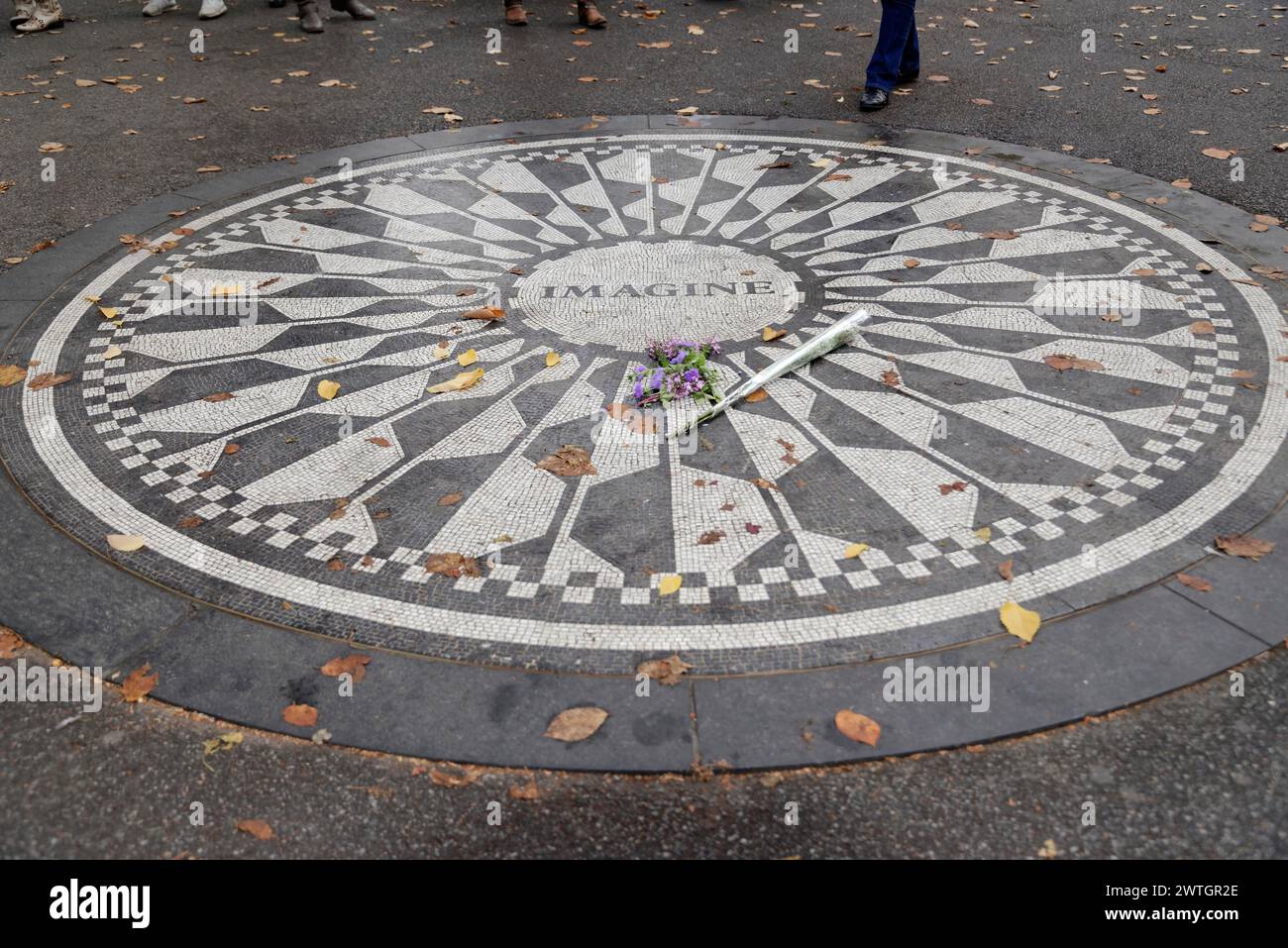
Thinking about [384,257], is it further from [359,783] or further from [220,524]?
[359,783]

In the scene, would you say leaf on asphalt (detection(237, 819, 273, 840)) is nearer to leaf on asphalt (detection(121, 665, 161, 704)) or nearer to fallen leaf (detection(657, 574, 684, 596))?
leaf on asphalt (detection(121, 665, 161, 704))

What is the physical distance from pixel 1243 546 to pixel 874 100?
572cm

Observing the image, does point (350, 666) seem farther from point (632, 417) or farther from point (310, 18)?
point (310, 18)

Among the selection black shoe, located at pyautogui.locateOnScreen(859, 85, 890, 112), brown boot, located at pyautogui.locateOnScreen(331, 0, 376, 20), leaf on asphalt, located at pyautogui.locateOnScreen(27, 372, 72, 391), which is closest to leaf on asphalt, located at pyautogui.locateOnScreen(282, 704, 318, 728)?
leaf on asphalt, located at pyautogui.locateOnScreen(27, 372, 72, 391)

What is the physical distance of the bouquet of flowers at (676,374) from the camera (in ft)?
15.0

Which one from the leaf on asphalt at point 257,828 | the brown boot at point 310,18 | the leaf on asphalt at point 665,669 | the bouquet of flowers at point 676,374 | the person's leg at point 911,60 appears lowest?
the leaf on asphalt at point 257,828

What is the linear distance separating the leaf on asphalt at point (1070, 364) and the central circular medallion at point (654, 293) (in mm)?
1354

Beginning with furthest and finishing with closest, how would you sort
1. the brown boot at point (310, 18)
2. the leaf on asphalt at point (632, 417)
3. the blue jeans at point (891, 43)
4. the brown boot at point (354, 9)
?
the brown boot at point (354, 9)
the brown boot at point (310, 18)
the blue jeans at point (891, 43)
the leaf on asphalt at point (632, 417)

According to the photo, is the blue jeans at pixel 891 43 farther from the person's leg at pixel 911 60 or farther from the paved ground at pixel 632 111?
the person's leg at pixel 911 60

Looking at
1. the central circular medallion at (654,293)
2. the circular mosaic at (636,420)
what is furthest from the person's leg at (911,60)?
the central circular medallion at (654,293)

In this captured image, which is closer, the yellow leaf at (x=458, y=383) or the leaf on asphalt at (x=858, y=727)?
the leaf on asphalt at (x=858, y=727)

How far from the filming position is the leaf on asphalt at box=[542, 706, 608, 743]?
2928 millimetres

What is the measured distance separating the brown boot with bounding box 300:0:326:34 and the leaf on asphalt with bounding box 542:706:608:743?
10.7m

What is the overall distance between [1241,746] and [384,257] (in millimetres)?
5099
